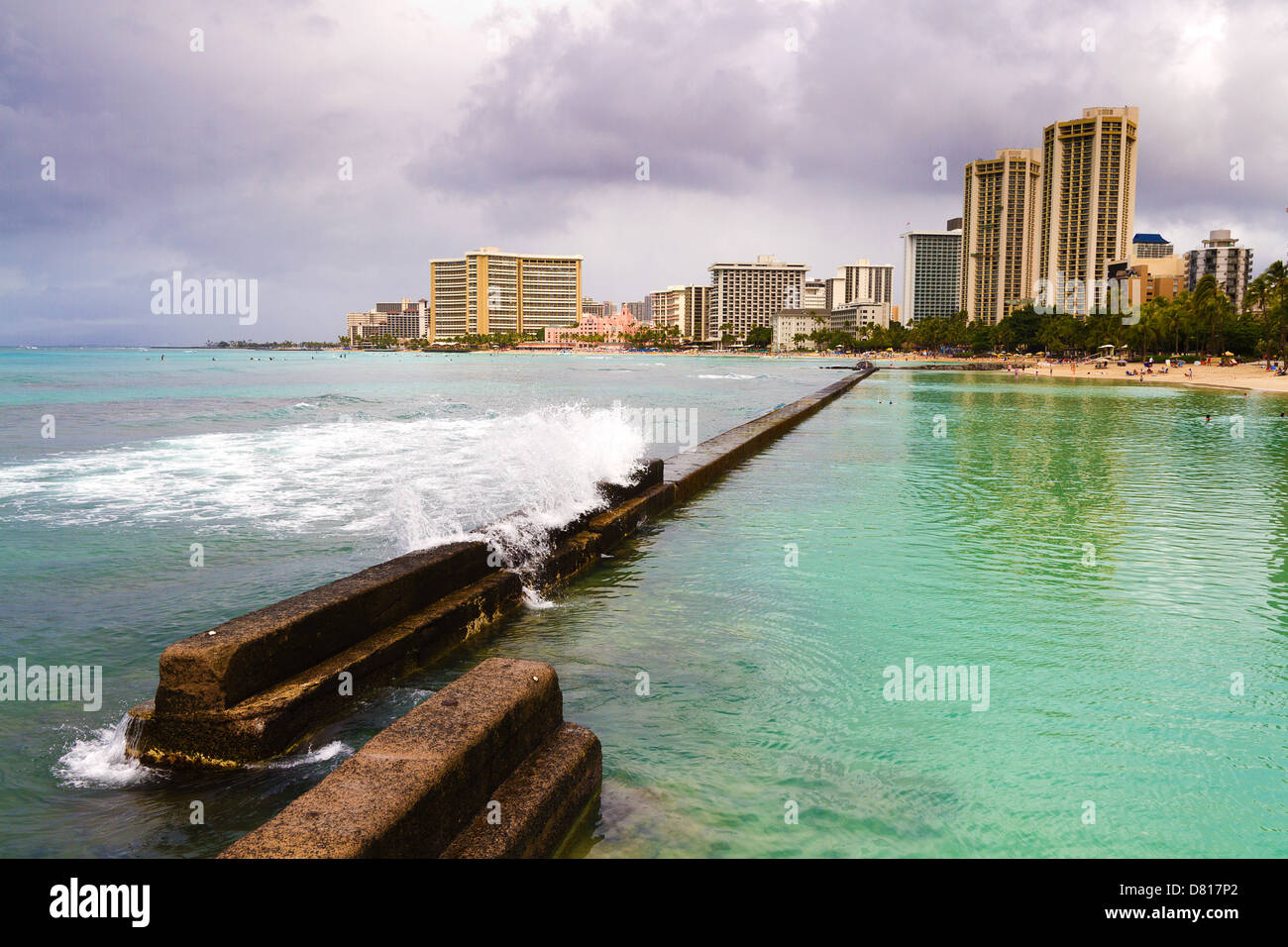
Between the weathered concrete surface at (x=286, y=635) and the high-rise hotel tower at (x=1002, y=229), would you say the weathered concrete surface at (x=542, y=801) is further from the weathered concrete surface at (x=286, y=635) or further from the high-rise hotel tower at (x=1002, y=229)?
the high-rise hotel tower at (x=1002, y=229)

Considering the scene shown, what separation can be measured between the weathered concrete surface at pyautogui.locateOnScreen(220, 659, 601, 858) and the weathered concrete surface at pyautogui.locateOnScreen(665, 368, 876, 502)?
8.45m

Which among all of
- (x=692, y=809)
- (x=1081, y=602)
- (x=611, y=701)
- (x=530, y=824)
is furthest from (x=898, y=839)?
(x=1081, y=602)

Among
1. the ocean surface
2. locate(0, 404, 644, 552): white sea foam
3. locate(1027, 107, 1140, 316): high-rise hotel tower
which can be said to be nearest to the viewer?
the ocean surface

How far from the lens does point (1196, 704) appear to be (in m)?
5.03

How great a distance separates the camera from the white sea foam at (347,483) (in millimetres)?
10414

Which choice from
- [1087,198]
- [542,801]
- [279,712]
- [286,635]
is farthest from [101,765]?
[1087,198]

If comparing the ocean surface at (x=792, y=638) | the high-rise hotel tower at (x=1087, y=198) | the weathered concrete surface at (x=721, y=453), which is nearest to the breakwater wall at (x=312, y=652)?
the ocean surface at (x=792, y=638)

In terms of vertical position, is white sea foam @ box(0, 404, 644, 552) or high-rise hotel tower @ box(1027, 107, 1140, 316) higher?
high-rise hotel tower @ box(1027, 107, 1140, 316)

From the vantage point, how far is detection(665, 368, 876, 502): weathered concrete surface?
13.0 m

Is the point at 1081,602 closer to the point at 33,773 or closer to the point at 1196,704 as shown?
the point at 1196,704

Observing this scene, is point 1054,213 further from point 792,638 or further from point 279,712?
point 279,712

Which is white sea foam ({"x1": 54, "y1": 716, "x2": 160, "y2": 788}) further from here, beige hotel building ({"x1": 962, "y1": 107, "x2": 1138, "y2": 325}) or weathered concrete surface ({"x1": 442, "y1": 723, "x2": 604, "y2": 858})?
beige hotel building ({"x1": 962, "y1": 107, "x2": 1138, "y2": 325})

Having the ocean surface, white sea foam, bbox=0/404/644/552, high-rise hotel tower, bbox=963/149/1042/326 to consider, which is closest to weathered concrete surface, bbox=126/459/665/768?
the ocean surface

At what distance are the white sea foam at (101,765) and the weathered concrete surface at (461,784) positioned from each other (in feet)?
5.15
